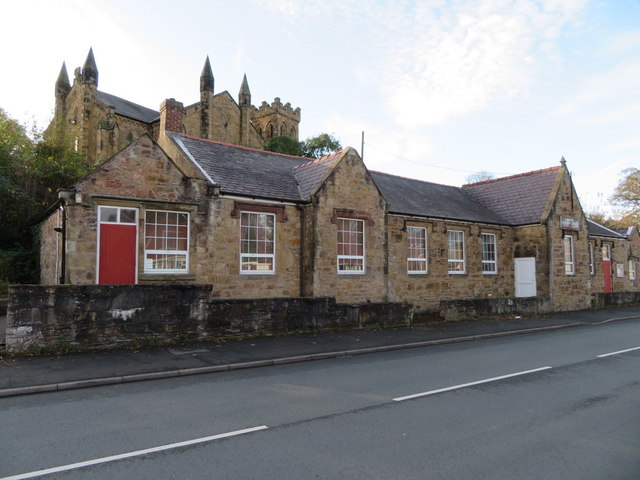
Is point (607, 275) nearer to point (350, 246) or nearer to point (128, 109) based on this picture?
point (350, 246)

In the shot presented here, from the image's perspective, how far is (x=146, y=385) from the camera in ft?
24.6

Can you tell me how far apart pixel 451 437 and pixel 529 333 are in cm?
1119

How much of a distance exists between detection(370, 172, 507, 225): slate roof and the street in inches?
465

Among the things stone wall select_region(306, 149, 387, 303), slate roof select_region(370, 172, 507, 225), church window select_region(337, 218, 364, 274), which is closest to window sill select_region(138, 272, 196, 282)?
stone wall select_region(306, 149, 387, 303)

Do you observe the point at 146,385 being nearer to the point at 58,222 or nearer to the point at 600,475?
the point at 600,475

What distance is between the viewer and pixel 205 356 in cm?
943

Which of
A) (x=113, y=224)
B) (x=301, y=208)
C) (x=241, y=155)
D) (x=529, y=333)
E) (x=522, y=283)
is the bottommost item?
(x=529, y=333)

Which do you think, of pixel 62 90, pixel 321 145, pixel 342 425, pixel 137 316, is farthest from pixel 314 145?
pixel 342 425

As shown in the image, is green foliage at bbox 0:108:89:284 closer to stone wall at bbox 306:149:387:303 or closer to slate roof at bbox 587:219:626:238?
stone wall at bbox 306:149:387:303

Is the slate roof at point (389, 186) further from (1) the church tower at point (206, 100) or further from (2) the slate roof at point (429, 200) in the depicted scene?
(1) the church tower at point (206, 100)

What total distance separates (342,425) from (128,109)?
1821 inches

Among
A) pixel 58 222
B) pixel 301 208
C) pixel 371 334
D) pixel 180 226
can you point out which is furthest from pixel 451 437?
pixel 58 222

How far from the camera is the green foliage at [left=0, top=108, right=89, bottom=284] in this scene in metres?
20.8

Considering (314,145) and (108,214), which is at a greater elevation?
(314,145)
